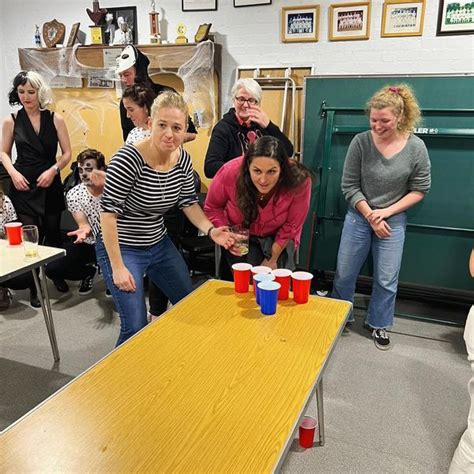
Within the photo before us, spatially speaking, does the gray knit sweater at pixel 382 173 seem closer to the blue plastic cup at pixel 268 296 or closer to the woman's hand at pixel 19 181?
the blue plastic cup at pixel 268 296

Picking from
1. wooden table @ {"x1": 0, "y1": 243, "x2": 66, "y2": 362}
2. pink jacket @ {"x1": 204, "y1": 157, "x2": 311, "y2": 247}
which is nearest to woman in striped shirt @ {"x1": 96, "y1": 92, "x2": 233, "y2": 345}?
pink jacket @ {"x1": 204, "y1": 157, "x2": 311, "y2": 247}

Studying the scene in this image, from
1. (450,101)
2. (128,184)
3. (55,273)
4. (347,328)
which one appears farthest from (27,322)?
(450,101)

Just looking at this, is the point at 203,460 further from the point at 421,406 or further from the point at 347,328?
the point at 347,328

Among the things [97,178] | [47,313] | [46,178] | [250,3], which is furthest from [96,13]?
[47,313]

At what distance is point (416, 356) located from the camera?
8.54ft

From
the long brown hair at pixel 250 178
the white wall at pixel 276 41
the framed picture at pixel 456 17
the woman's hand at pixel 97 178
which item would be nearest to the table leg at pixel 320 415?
the long brown hair at pixel 250 178

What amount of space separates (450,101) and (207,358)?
2.33 m

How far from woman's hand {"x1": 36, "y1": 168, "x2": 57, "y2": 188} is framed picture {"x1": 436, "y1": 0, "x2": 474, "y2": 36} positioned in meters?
2.82

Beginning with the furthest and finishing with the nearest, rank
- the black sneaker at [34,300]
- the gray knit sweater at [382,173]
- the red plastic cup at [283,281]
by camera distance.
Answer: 1. the black sneaker at [34,300]
2. the gray knit sweater at [382,173]
3. the red plastic cup at [283,281]

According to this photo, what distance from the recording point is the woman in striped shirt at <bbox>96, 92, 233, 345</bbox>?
1721mm

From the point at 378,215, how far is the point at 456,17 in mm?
1551

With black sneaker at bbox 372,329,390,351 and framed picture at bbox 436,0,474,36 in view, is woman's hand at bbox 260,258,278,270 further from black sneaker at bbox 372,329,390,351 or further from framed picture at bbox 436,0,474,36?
framed picture at bbox 436,0,474,36

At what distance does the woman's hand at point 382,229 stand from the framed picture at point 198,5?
7.50ft

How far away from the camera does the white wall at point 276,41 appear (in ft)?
10.1
